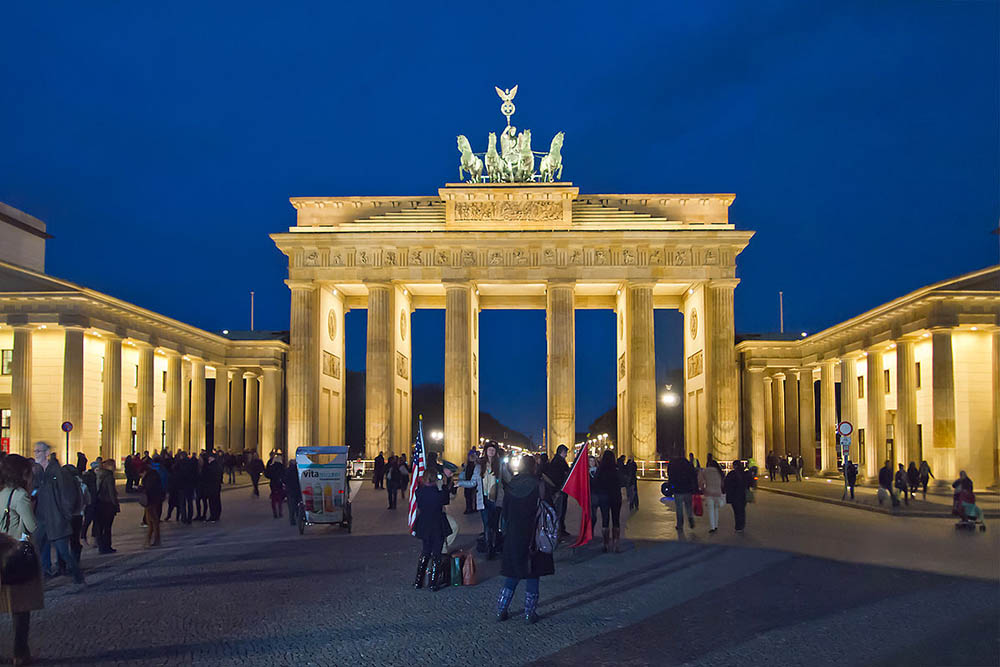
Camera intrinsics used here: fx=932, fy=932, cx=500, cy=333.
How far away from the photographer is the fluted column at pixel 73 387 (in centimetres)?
3597

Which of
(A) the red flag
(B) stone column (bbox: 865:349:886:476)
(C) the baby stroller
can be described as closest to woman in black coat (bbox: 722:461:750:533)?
(C) the baby stroller

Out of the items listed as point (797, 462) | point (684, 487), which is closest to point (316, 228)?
point (797, 462)

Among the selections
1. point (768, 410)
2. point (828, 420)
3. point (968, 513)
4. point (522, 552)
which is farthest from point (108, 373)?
point (768, 410)

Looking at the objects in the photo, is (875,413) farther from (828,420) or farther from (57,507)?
(57,507)

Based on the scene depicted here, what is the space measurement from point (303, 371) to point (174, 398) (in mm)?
6722

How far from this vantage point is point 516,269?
50094 millimetres

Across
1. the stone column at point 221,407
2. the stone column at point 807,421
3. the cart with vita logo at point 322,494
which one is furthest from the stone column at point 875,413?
the stone column at point 221,407

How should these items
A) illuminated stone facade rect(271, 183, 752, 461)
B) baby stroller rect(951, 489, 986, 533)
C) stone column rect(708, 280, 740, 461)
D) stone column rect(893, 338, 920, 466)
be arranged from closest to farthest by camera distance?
baby stroller rect(951, 489, 986, 533) → stone column rect(893, 338, 920, 466) → stone column rect(708, 280, 740, 461) → illuminated stone facade rect(271, 183, 752, 461)

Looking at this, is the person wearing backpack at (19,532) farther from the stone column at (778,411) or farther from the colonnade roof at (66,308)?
the stone column at (778,411)

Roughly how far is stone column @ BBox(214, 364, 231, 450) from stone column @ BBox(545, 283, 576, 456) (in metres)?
18.1

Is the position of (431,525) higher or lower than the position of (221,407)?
lower

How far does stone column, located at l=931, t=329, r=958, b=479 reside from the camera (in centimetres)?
3309

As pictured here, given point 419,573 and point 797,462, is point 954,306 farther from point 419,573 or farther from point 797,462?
point 419,573

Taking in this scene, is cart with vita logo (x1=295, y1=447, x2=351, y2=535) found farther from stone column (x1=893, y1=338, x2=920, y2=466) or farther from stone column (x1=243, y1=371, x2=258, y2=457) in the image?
stone column (x1=243, y1=371, x2=258, y2=457)
